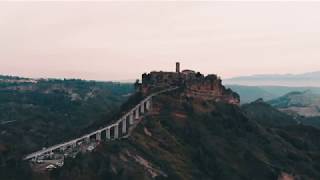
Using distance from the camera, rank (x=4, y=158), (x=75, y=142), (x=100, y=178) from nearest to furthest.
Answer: (x=100, y=178) → (x=4, y=158) → (x=75, y=142)

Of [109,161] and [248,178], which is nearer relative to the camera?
[109,161]

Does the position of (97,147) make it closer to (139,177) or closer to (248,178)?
(139,177)

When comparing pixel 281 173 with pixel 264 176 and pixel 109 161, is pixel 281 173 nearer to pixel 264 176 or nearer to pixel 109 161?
pixel 264 176

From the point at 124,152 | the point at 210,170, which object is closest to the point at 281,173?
the point at 210,170

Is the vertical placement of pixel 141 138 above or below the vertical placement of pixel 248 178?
above

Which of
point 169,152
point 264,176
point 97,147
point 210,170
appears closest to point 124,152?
point 97,147

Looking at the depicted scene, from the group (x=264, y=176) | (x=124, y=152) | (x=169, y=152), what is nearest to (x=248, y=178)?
(x=264, y=176)

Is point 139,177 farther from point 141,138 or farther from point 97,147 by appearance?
point 141,138

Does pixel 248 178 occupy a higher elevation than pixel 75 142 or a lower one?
lower

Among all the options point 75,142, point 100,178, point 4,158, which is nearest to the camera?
point 100,178
